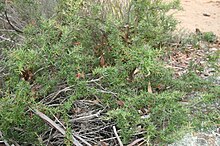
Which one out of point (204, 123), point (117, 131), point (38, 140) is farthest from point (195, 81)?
point (38, 140)

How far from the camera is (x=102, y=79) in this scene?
279 centimetres

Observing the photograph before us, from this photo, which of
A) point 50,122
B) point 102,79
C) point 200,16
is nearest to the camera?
point 50,122

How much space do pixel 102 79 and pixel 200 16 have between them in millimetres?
3498

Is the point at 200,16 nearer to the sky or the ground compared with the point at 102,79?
nearer to the ground

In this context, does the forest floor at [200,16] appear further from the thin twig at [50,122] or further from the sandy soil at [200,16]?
the thin twig at [50,122]

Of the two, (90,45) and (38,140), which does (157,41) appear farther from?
(38,140)

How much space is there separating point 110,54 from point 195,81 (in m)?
0.60

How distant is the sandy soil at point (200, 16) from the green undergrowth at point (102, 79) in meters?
2.38

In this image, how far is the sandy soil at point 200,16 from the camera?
5.52 m

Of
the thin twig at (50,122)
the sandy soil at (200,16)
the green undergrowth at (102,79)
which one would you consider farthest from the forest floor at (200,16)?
the thin twig at (50,122)

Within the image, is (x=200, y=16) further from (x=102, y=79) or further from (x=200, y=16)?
(x=102, y=79)

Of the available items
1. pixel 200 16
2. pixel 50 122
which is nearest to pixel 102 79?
pixel 50 122

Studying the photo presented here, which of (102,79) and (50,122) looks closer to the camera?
(50,122)

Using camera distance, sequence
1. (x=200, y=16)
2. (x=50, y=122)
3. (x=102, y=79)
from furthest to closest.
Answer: (x=200, y=16), (x=102, y=79), (x=50, y=122)
